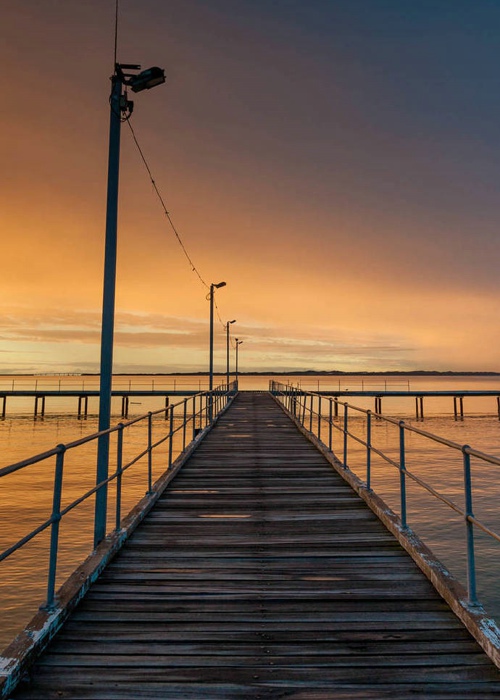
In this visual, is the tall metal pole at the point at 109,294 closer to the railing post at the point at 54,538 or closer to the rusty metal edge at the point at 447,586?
the railing post at the point at 54,538

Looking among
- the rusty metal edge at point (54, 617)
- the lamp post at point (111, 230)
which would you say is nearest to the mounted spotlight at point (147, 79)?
the lamp post at point (111, 230)

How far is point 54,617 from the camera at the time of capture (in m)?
3.32

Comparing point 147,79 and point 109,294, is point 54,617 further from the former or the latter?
point 147,79

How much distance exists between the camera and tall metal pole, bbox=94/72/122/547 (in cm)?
516

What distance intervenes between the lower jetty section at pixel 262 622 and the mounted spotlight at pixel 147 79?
5179 millimetres

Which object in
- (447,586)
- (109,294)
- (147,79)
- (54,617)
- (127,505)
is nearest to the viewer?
(54,617)

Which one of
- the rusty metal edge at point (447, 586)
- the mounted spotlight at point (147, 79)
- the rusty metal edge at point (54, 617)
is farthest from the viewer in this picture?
the mounted spotlight at point (147, 79)

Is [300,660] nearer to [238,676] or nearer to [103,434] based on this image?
[238,676]

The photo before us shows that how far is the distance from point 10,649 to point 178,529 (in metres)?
2.74

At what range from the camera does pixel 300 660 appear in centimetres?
305

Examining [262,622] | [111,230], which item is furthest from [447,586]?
[111,230]

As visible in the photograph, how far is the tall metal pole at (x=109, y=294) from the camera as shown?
5.16 m

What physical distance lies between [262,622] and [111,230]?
167 inches

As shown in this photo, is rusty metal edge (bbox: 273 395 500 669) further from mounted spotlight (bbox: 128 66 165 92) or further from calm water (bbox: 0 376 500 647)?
mounted spotlight (bbox: 128 66 165 92)
